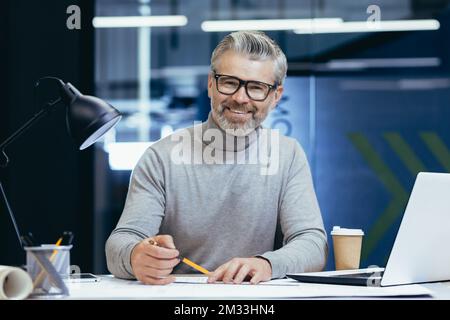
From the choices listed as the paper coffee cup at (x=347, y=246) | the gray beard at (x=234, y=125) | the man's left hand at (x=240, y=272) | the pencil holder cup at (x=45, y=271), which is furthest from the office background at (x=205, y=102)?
the pencil holder cup at (x=45, y=271)

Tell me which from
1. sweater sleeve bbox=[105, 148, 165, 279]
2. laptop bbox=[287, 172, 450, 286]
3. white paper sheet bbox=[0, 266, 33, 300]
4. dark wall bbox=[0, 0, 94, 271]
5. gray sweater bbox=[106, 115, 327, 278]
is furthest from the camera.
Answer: dark wall bbox=[0, 0, 94, 271]

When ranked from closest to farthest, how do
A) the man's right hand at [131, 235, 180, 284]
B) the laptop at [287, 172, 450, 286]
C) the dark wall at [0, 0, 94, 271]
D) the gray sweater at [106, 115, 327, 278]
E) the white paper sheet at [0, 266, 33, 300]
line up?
the white paper sheet at [0, 266, 33, 300] < the laptop at [287, 172, 450, 286] < the man's right hand at [131, 235, 180, 284] < the gray sweater at [106, 115, 327, 278] < the dark wall at [0, 0, 94, 271]

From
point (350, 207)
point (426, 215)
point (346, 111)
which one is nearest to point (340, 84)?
point (346, 111)

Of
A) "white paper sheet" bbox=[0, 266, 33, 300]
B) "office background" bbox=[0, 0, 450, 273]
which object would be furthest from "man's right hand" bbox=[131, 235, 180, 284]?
"office background" bbox=[0, 0, 450, 273]

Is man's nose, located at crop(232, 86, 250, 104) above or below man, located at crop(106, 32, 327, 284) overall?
above

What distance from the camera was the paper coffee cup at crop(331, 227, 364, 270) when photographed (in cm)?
202

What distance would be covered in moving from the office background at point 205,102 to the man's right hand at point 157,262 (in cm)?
233

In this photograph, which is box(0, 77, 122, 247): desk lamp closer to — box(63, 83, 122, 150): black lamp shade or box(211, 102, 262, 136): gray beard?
box(63, 83, 122, 150): black lamp shade

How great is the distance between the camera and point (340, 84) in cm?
414

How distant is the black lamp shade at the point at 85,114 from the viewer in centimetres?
193

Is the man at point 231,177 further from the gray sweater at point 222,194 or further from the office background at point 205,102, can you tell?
the office background at point 205,102

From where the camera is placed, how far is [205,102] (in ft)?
13.4

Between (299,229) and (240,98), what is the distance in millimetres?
473

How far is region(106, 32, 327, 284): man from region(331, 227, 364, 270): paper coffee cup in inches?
7.7
